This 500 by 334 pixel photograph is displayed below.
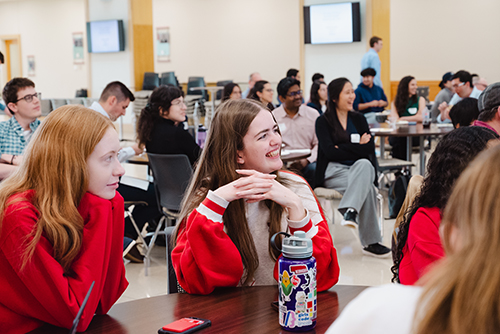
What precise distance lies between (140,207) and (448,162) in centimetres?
322

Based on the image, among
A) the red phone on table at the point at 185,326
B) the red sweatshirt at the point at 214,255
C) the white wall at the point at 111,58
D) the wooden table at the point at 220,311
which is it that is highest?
the white wall at the point at 111,58

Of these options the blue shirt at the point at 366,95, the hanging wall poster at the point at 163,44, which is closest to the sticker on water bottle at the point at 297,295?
the blue shirt at the point at 366,95

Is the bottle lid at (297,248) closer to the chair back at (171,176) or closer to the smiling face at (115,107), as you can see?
the chair back at (171,176)

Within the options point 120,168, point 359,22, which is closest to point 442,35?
point 359,22

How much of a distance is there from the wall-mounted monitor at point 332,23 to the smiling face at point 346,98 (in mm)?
5542

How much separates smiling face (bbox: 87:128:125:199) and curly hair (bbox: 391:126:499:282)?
2.85 feet

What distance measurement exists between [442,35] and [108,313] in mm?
12298

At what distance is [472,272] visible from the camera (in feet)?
1.72

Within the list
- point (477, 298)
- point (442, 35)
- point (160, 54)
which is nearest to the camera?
point (477, 298)

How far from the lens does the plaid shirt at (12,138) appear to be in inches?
132

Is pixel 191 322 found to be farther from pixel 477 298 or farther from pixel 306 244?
pixel 477 298

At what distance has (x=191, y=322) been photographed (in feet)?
3.83

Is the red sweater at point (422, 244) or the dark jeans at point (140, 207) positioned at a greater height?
the red sweater at point (422, 244)

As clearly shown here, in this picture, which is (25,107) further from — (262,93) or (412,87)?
(412,87)
